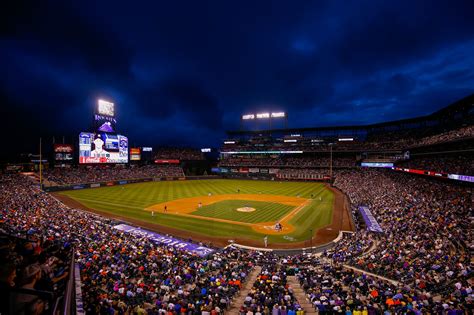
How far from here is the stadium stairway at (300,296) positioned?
38.4 feet

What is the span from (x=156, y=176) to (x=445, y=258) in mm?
74676

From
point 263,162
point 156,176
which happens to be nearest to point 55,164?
point 156,176

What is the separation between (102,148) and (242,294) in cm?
6306

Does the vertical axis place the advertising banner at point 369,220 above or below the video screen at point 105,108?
below

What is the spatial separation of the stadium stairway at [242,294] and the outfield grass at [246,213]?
15.1 meters

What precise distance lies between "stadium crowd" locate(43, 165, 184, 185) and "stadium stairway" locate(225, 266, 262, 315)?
58.7 meters

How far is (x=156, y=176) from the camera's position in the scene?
7919 cm

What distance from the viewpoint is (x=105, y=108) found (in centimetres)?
6366

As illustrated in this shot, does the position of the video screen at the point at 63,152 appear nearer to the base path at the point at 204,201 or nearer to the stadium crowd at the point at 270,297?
the base path at the point at 204,201

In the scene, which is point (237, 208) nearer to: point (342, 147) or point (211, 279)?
point (211, 279)

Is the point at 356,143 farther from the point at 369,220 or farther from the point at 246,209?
the point at 369,220

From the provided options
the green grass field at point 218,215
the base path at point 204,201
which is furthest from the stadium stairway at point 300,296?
the base path at point 204,201

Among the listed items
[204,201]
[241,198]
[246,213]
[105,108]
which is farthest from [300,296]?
[105,108]

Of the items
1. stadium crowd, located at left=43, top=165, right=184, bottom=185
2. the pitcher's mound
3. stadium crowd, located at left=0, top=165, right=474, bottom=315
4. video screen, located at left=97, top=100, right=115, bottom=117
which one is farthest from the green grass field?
video screen, located at left=97, top=100, right=115, bottom=117
